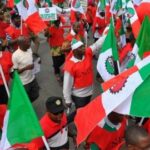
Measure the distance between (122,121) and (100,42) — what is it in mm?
2220

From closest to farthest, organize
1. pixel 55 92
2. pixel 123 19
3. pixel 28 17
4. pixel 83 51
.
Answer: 1. pixel 83 51
2. pixel 28 17
3. pixel 123 19
4. pixel 55 92

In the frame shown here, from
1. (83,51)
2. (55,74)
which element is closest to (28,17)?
(83,51)

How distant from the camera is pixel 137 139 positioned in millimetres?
3811

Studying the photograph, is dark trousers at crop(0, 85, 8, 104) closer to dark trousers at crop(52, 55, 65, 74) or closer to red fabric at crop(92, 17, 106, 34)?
dark trousers at crop(52, 55, 65, 74)

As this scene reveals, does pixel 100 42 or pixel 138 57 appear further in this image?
pixel 100 42

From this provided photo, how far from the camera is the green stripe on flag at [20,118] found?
387 cm

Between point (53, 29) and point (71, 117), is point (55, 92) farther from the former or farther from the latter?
point (71, 117)

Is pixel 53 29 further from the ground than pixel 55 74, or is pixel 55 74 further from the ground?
pixel 53 29

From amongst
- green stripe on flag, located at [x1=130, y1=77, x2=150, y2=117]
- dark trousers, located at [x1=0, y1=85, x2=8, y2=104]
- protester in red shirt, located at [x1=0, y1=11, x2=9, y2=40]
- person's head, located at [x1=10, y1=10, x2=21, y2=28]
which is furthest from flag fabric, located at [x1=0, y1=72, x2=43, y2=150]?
protester in red shirt, located at [x1=0, y1=11, x2=9, y2=40]

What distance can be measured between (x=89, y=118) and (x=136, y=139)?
1.59ft

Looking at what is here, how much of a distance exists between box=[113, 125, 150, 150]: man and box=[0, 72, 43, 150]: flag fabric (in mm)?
836

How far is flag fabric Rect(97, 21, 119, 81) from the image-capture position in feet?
17.4

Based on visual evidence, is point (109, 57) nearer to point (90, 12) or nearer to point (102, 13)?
point (102, 13)

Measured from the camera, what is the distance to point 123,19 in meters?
7.69
